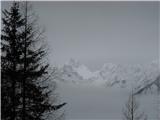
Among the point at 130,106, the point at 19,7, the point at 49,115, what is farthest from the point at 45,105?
the point at 130,106

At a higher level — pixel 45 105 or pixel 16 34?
pixel 16 34

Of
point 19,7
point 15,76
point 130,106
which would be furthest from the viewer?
point 130,106

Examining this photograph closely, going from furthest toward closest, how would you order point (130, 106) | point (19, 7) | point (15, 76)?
point (130, 106)
point (19, 7)
point (15, 76)

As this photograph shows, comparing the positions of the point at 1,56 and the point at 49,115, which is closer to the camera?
the point at 1,56

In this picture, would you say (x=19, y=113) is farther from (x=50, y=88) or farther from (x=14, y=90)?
(x=50, y=88)

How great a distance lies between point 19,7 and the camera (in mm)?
14656

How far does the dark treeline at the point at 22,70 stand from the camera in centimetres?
1370

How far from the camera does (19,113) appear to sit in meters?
13.8

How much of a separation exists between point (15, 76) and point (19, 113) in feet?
4.55

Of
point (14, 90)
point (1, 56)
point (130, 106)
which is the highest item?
point (1, 56)

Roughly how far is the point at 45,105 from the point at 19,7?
3986 millimetres

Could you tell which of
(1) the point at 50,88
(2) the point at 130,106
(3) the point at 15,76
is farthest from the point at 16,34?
(2) the point at 130,106

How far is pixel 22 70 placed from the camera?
45.1 ft

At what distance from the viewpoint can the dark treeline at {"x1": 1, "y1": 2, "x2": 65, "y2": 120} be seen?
13.7 metres
